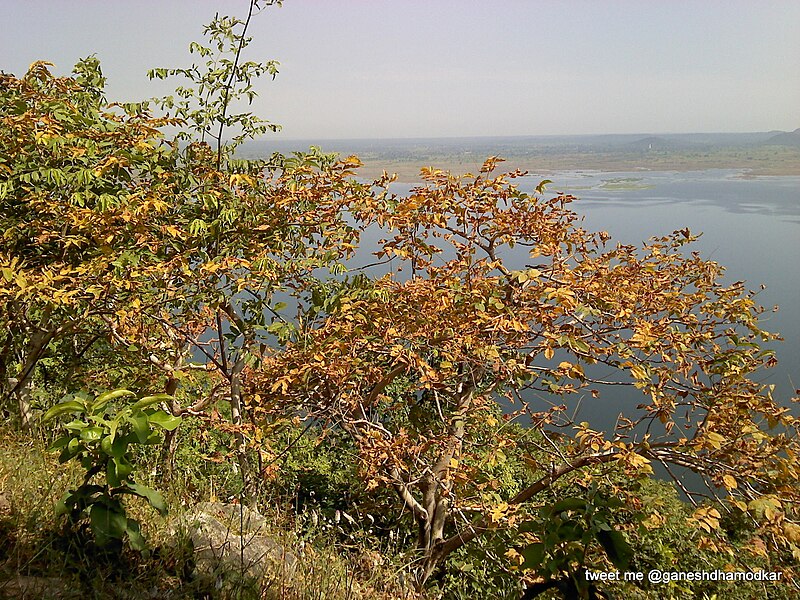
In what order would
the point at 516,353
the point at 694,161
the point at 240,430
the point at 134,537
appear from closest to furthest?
the point at 134,537 < the point at 240,430 < the point at 516,353 < the point at 694,161

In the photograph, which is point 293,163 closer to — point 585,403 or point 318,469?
point 318,469

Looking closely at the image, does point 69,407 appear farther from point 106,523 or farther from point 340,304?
point 340,304

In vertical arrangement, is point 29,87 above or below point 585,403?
above

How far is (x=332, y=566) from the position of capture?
7.43ft

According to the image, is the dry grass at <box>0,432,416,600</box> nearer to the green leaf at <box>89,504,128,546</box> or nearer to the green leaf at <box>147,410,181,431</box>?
the green leaf at <box>89,504,128,546</box>

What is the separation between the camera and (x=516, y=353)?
3.52 meters

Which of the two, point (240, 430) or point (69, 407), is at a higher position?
point (69, 407)

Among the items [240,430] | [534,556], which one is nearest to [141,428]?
[240,430]

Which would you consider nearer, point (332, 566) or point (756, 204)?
point (332, 566)

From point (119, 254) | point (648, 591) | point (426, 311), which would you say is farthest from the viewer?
point (648, 591)

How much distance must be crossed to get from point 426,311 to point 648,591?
348 centimetres

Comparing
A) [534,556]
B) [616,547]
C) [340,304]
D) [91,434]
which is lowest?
[534,556]

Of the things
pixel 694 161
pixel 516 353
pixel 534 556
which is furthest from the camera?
pixel 694 161

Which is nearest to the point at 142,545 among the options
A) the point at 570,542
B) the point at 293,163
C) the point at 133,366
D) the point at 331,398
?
the point at 570,542
